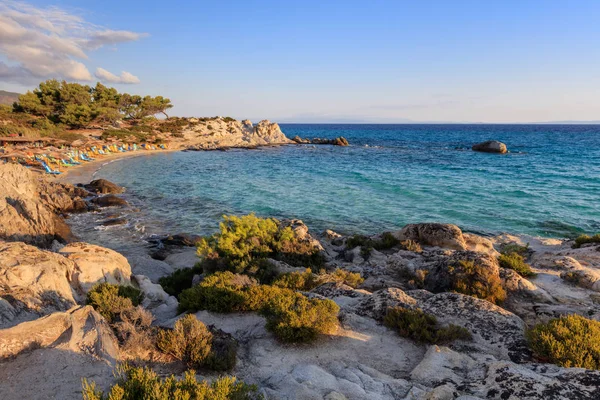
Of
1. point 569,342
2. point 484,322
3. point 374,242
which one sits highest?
point 569,342

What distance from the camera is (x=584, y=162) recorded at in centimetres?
5022

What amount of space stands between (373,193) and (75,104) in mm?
64423

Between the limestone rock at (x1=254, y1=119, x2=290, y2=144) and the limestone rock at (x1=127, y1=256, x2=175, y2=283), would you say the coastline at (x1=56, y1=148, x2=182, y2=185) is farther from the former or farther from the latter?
the limestone rock at (x1=254, y1=119, x2=290, y2=144)

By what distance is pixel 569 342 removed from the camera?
6148 mm

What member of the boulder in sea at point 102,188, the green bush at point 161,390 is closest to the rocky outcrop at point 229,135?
the boulder in sea at point 102,188

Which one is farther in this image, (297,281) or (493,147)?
(493,147)

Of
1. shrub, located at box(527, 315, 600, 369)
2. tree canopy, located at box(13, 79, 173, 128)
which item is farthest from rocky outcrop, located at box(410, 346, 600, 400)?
tree canopy, located at box(13, 79, 173, 128)

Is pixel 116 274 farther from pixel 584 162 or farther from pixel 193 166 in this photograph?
pixel 584 162

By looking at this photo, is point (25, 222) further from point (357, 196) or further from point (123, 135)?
point (123, 135)

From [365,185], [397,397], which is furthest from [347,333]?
[365,185]

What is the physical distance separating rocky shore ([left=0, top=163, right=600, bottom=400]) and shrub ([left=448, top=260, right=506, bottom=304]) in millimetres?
133

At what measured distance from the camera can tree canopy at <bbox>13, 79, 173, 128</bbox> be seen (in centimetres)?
6456

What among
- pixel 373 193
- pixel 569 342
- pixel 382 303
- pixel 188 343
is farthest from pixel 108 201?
pixel 569 342

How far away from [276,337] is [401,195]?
26.0 m
